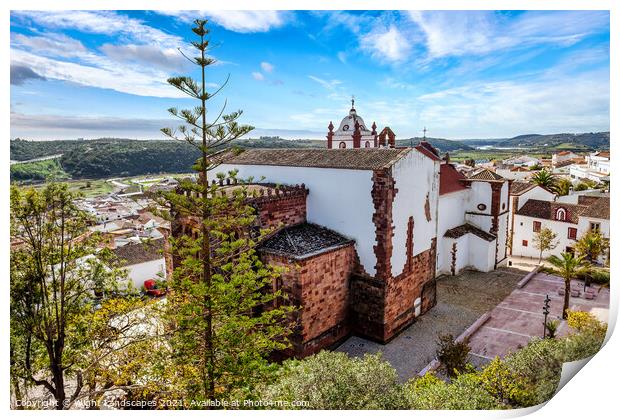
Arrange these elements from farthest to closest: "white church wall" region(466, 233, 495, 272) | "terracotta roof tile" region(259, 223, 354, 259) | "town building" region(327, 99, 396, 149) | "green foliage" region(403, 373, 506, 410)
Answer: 1. "town building" region(327, 99, 396, 149)
2. "white church wall" region(466, 233, 495, 272)
3. "terracotta roof tile" region(259, 223, 354, 259)
4. "green foliage" region(403, 373, 506, 410)

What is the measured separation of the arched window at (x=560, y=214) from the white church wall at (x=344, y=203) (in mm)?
9256

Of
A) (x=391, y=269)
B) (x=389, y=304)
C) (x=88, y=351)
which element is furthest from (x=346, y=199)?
(x=88, y=351)

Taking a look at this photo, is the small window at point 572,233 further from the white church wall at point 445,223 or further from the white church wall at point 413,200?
the white church wall at point 413,200

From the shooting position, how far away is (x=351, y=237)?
11.2m

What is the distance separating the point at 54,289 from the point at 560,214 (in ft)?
54.3

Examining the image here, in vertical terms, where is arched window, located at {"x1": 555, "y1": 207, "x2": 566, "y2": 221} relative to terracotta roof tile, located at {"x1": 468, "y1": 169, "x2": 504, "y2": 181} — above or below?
below

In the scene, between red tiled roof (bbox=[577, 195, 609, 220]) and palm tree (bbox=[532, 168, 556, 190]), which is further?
palm tree (bbox=[532, 168, 556, 190])

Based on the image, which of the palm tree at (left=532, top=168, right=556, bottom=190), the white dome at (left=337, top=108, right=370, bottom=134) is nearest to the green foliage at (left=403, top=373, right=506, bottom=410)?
the palm tree at (left=532, top=168, right=556, bottom=190)

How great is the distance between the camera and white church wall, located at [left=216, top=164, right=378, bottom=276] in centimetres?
1082

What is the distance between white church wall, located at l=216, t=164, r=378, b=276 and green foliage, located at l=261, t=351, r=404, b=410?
15.0 ft

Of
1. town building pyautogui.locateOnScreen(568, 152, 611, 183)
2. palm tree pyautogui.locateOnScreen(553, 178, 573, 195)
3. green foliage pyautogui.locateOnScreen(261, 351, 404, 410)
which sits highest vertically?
town building pyautogui.locateOnScreen(568, 152, 611, 183)

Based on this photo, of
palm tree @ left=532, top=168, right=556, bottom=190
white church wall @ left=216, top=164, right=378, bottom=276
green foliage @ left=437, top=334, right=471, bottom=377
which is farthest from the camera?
palm tree @ left=532, top=168, right=556, bottom=190

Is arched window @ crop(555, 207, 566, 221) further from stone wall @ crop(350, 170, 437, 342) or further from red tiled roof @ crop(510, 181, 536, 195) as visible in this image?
stone wall @ crop(350, 170, 437, 342)
